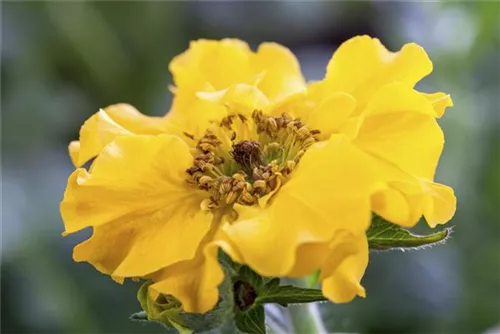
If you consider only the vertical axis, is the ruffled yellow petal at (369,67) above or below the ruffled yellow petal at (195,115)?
above

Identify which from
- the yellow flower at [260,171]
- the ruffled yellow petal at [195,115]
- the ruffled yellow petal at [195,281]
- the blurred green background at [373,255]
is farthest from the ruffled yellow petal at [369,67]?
the blurred green background at [373,255]

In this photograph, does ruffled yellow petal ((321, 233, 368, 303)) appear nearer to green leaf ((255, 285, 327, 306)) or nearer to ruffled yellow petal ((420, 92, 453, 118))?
green leaf ((255, 285, 327, 306))

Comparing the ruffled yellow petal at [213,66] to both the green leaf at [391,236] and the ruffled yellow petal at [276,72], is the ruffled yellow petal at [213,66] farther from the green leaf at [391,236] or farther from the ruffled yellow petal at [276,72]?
the green leaf at [391,236]

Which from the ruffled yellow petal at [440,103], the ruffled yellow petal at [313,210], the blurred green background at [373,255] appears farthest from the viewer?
the blurred green background at [373,255]

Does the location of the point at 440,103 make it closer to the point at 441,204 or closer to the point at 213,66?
the point at 441,204

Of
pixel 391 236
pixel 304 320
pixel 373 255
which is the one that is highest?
pixel 391 236

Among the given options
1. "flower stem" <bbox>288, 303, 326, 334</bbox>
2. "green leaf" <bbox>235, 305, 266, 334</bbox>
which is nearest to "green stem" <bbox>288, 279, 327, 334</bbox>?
"flower stem" <bbox>288, 303, 326, 334</bbox>

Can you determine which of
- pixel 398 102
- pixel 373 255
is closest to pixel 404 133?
pixel 398 102
